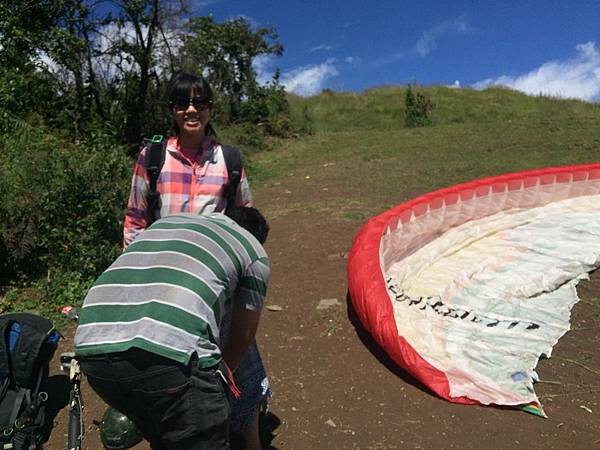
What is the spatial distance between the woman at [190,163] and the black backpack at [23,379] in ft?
4.18

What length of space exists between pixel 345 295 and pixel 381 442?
5.97ft

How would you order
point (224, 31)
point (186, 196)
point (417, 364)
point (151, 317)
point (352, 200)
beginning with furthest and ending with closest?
point (224, 31)
point (352, 200)
point (417, 364)
point (186, 196)
point (151, 317)

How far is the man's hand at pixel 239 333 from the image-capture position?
1.69m

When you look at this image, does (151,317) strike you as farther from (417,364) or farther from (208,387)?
(417,364)

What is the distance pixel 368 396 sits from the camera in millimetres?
3145

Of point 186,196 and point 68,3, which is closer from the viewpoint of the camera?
point 186,196

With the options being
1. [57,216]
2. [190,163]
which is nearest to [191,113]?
[190,163]

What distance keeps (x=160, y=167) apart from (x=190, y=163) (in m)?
0.12

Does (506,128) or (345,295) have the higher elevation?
(506,128)

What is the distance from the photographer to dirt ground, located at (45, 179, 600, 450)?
9.09ft

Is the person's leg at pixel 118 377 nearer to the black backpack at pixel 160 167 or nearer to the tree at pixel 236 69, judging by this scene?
the black backpack at pixel 160 167

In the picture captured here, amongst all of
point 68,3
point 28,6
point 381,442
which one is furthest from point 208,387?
point 68,3

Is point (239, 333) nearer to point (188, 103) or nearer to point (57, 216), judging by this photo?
point (188, 103)

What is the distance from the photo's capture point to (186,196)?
212 centimetres
